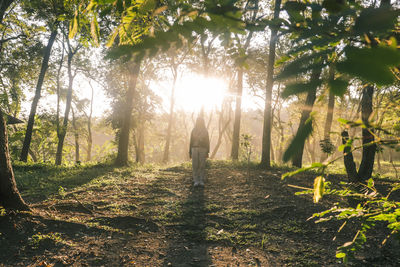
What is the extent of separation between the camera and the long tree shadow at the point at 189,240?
10.8 feet

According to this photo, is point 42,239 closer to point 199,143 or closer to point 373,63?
point 373,63

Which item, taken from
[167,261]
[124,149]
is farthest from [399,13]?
[124,149]

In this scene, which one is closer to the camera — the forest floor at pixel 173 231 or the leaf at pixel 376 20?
the leaf at pixel 376 20

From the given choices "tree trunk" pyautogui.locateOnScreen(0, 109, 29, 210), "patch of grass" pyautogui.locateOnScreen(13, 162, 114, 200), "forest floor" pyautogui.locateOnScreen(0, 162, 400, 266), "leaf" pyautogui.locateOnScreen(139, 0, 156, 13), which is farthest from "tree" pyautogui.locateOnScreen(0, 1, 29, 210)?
"leaf" pyautogui.locateOnScreen(139, 0, 156, 13)

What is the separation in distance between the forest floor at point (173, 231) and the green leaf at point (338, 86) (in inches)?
74.9

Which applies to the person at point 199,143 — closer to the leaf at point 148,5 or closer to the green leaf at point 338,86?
the leaf at point 148,5

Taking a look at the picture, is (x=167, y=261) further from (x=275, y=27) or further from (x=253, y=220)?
(x=275, y=27)

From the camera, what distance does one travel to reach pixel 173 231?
420cm

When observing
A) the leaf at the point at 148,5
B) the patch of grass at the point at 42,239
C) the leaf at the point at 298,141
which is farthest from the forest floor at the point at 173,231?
the leaf at the point at 148,5

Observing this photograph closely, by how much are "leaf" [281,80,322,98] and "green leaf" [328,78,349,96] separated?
0.03 m

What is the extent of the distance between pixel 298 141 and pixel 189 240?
3.74 meters

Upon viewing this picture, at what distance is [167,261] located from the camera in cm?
328

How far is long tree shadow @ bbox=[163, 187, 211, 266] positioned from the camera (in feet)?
10.8

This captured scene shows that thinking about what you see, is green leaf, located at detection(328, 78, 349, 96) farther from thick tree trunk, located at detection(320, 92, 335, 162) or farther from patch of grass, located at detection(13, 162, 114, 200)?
patch of grass, located at detection(13, 162, 114, 200)
